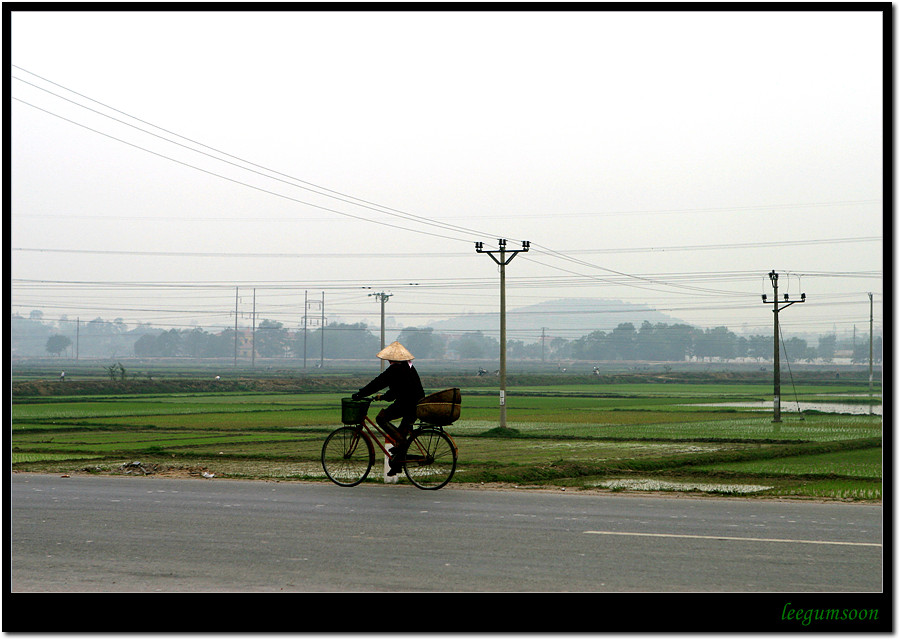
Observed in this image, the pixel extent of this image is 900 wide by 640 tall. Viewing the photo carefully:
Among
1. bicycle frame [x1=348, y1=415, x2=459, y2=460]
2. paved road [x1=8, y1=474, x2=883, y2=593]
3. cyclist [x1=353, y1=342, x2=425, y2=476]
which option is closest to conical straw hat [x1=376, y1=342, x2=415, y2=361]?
cyclist [x1=353, y1=342, x2=425, y2=476]

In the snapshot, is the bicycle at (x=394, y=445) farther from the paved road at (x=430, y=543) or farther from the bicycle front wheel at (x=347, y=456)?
the paved road at (x=430, y=543)

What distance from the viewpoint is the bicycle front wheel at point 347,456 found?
15844mm

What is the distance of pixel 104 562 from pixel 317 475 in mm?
9020

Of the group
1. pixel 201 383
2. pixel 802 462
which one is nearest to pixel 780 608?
pixel 802 462

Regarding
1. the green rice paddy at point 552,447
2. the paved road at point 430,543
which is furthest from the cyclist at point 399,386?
the green rice paddy at point 552,447

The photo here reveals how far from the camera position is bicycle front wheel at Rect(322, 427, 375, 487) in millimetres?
15844

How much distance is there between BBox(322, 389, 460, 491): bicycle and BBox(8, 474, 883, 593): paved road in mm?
525

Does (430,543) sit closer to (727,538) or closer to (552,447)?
(727,538)

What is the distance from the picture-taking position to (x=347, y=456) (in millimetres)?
16016

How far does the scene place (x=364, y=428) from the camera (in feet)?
51.6

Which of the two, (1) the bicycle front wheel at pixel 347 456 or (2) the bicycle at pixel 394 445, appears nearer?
(2) the bicycle at pixel 394 445

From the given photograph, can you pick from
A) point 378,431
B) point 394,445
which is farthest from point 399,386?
point 394,445

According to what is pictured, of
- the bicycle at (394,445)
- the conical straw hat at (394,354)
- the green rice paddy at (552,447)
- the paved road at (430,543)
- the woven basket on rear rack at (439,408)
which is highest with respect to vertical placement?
the conical straw hat at (394,354)

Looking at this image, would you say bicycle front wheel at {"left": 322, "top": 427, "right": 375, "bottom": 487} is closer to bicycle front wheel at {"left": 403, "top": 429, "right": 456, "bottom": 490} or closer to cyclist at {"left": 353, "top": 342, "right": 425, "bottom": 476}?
bicycle front wheel at {"left": 403, "top": 429, "right": 456, "bottom": 490}
